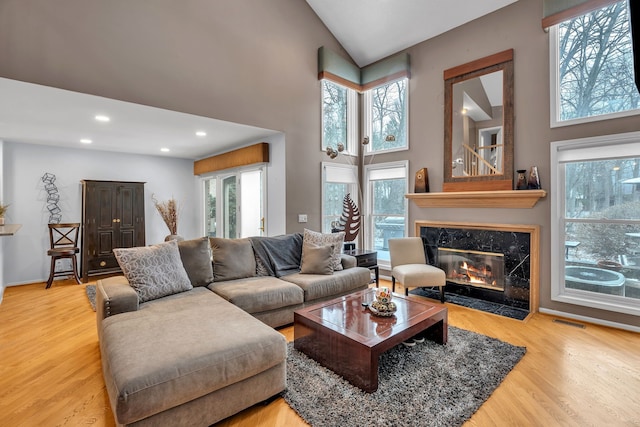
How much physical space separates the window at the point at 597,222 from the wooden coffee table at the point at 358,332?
189cm

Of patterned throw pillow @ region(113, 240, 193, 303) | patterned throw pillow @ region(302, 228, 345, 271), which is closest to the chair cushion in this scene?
patterned throw pillow @ region(302, 228, 345, 271)

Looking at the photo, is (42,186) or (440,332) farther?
(42,186)

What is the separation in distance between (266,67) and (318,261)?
8.92ft

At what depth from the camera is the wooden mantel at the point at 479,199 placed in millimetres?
3545

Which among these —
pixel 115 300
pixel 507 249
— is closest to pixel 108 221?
pixel 115 300

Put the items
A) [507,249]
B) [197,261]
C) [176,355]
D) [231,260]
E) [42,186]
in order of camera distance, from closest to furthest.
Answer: [176,355] → [197,261] → [231,260] → [507,249] → [42,186]

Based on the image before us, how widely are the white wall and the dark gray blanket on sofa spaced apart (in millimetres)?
3690

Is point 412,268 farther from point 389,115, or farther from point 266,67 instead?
point 266,67

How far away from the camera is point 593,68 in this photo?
10.7 ft

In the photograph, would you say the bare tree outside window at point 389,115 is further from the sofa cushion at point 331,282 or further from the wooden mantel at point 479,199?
the sofa cushion at point 331,282

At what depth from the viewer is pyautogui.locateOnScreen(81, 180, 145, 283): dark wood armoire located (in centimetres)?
514

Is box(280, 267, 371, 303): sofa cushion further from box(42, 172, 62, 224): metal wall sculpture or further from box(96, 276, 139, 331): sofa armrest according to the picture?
box(42, 172, 62, 224): metal wall sculpture

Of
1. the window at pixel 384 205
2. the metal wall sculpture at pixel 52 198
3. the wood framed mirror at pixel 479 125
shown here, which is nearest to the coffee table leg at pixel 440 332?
the wood framed mirror at pixel 479 125

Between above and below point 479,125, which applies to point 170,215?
below
